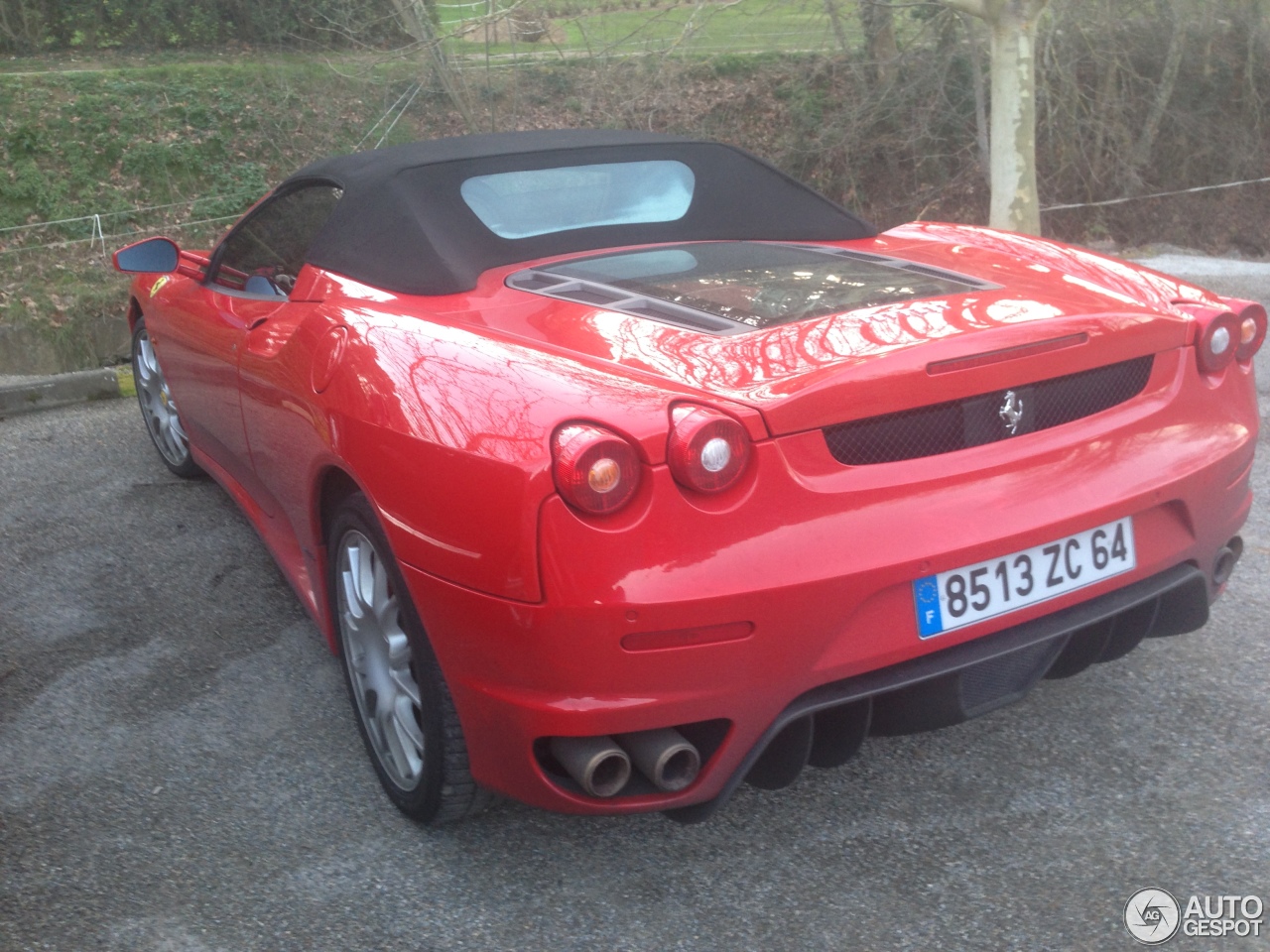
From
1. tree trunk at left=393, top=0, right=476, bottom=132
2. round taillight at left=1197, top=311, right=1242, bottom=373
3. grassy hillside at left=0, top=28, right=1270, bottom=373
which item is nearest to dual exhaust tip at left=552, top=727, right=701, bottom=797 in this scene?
round taillight at left=1197, top=311, right=1242, bottom=373

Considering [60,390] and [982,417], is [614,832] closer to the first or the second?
[982,417]

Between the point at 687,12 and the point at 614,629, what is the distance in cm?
1043

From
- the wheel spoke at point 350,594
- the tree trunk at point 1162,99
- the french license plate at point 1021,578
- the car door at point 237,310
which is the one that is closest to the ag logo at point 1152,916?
the french license plate at point 1021,578

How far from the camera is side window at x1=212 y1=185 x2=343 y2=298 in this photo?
3.46 metres

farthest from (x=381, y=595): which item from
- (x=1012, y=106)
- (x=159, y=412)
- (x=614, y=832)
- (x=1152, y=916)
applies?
(x=1012, y=106)

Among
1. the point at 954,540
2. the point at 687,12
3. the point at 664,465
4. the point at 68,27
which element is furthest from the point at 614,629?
the point at 68,27

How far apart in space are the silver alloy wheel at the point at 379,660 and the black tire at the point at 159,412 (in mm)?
2367

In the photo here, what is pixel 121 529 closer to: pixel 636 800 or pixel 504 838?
pixel 504 838

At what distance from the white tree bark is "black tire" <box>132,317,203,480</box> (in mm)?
6555

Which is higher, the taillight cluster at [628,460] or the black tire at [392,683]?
the taillight cluster at [628,460]

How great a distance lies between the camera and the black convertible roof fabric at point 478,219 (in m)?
2.99

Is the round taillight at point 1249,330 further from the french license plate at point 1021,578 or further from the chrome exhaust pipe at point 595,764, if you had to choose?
the chrome exhaust pipe at point 595,764

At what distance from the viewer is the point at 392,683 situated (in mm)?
2576

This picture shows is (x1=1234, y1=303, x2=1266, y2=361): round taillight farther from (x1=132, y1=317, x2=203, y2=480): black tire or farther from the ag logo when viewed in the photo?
(x1=132, y1=317, x2=203, y2=480): black tire
